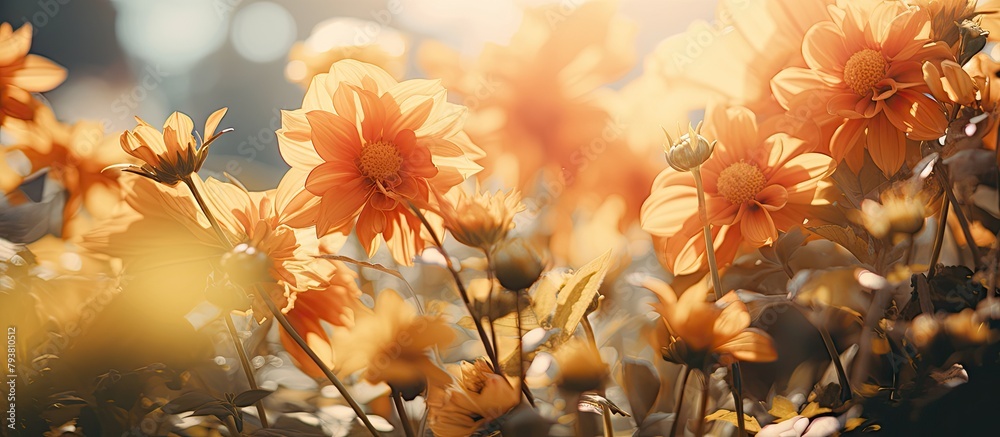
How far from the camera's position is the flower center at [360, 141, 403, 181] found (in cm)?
27

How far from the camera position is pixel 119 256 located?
0.30m

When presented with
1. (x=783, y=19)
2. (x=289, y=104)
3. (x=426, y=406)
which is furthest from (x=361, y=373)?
(x=783, y=19)

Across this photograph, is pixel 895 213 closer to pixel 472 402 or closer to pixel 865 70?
pixel 865 70

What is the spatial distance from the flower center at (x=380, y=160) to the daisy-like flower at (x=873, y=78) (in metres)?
0.16

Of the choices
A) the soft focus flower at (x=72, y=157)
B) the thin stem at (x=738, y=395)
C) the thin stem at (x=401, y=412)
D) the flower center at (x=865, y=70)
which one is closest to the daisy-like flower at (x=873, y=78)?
Answer: the flower center at (x=865, y=70)

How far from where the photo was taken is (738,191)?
285mm

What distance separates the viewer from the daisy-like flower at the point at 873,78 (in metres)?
0.28

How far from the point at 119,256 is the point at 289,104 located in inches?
4.0

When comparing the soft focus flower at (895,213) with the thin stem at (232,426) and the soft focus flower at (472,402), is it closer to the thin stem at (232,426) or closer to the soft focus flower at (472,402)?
the soft focus flower at (472,402)

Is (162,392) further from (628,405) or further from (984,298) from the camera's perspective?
(984,298)

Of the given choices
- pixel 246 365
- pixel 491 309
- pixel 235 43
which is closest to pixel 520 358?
pixel 491 309

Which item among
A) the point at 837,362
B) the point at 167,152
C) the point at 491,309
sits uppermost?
the point at 167,152

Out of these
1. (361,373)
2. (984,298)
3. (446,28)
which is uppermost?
(446,28)

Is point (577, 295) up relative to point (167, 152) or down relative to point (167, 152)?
down
